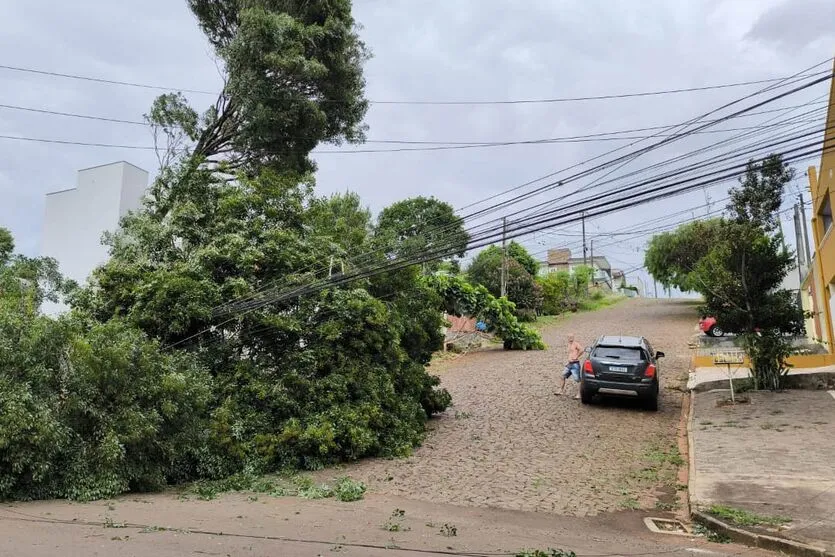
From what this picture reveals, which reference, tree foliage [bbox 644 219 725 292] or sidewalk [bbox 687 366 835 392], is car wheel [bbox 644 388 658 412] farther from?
tree foliage [bbox 644 219 725 292]

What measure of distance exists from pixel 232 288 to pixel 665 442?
8.62 m

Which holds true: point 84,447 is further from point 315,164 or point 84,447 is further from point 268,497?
point 315,164

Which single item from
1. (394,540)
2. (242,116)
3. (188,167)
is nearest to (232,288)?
(188,167)

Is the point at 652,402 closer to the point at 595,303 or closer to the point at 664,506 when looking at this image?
the point at 664,506

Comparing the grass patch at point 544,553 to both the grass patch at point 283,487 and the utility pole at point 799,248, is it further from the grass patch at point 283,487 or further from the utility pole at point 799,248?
the utility pole at point 799,248

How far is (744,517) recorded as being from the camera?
6773 mm

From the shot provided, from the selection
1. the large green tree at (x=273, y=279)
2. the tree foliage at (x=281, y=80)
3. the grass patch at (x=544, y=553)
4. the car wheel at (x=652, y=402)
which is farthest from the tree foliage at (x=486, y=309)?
the grass patch at (x=544, y=553)

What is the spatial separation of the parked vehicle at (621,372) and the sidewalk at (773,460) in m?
1.11

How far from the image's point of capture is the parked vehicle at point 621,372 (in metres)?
13.8

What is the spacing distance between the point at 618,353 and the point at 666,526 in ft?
24.5

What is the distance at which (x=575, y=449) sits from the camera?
10797mm

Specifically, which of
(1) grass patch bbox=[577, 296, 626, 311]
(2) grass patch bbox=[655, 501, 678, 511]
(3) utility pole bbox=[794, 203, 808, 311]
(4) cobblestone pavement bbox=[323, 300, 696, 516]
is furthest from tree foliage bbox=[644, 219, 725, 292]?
(2) grass patch bbox=[655, 501, 678, 511]

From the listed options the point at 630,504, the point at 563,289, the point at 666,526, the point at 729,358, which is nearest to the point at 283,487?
the point at 630,504

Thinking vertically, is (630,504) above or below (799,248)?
Answer: below
